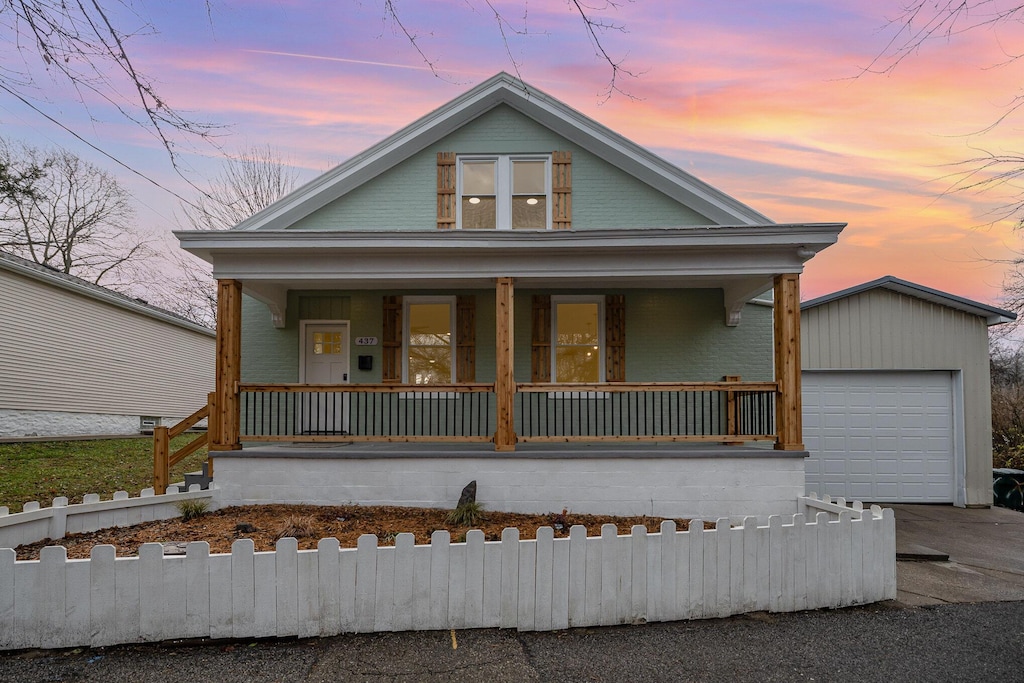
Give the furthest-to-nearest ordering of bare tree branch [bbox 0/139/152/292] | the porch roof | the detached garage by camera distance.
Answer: bare tree branch [bbox 0/139/152/292]
the detached garage
the porch roof

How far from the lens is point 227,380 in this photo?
8023mm

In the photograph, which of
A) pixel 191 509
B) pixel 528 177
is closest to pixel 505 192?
pixel 528 177

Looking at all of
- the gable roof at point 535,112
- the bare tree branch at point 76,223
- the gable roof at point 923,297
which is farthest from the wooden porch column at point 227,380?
the bare tree branch at point 76,223

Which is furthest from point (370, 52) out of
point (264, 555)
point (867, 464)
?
point (867, 464)

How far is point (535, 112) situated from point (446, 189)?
79.2 inches

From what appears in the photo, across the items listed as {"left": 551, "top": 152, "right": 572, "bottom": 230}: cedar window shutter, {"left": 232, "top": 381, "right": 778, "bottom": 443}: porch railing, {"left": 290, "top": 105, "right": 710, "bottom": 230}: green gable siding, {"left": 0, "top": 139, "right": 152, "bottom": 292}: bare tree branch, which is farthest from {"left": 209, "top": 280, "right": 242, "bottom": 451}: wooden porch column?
{"left": 0, "top": 139, "right": 152, "bottom": 292}: bare tree branch

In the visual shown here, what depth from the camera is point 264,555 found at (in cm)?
407

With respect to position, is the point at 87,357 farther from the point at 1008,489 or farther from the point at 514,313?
the point at 1008,489

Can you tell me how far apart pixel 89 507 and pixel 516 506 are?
4.42 metres

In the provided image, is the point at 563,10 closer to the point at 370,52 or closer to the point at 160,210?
the point at 370,52

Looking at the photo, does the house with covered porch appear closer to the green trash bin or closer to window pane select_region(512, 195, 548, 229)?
window pane select_region(512, 195, 548, 229)

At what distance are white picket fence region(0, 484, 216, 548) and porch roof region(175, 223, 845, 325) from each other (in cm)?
304

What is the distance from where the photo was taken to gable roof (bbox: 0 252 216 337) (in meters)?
13.9

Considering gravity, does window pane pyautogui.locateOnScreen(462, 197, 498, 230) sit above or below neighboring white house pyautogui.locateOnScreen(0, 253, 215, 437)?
above
